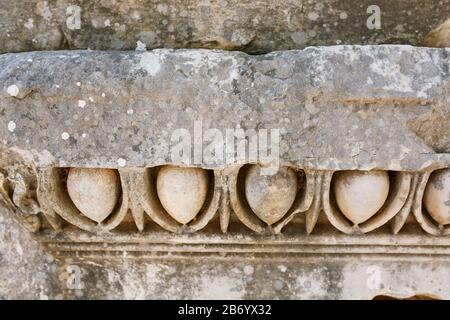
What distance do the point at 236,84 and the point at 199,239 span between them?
442mm

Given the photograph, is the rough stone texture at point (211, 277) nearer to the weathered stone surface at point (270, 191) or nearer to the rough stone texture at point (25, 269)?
the rough stone texture at point (25, 269)

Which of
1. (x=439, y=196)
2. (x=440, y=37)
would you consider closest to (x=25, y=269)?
(x=439, y=196)

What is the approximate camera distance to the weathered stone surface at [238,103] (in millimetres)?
1230

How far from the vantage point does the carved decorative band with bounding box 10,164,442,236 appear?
1.31 metres

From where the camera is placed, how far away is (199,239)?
1.43m

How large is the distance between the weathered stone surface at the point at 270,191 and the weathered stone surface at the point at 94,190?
0.35 metres

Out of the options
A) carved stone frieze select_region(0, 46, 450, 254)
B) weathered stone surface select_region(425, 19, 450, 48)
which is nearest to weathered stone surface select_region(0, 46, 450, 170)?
carved stone frieze select_region(0, 46, 450, 254)

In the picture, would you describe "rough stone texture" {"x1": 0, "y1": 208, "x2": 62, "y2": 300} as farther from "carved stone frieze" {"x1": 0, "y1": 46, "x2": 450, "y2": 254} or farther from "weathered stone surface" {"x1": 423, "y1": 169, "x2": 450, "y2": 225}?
"weathered stone surface" {"x1": 423, "y1": 169, "x2": 450, "y2": 225}

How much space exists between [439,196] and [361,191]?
203mm

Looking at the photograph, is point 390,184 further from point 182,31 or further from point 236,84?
point 182,31

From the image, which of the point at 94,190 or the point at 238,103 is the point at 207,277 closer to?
the point at 94,190

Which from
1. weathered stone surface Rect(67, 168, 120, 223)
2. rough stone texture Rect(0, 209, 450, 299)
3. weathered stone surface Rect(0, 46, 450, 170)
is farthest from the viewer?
rough stone texture Rect(0, 209, 450, 299)
